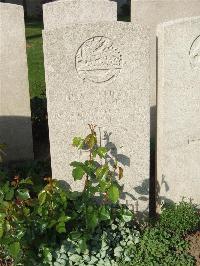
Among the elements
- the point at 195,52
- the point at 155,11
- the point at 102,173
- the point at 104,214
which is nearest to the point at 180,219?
the point at 104,214

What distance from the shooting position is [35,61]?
10.1 m

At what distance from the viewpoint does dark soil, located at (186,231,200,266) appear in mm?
4140

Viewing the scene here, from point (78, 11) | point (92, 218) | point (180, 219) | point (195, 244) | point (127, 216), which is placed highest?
point (78, 11)

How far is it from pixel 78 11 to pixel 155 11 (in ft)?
3.59

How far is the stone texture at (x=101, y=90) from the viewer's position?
3.79m

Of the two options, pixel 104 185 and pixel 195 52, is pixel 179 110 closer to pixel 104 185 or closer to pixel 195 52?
pixel 195 52

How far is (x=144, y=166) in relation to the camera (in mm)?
4320

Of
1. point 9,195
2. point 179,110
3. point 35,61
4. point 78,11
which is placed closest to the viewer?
point 9,195

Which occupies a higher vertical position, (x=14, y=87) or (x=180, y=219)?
(x=14, y=87)

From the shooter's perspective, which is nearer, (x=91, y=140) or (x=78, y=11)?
(x=91, y=140)

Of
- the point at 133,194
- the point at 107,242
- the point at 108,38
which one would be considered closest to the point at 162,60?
the point at 108,38

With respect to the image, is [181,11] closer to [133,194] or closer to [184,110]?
[184,110]

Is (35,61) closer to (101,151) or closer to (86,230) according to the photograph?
(101,151)

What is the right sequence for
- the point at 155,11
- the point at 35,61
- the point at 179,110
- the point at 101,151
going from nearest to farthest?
the point at 101,151, the point at 179,110, the point at 155,11, the point at 35,61
